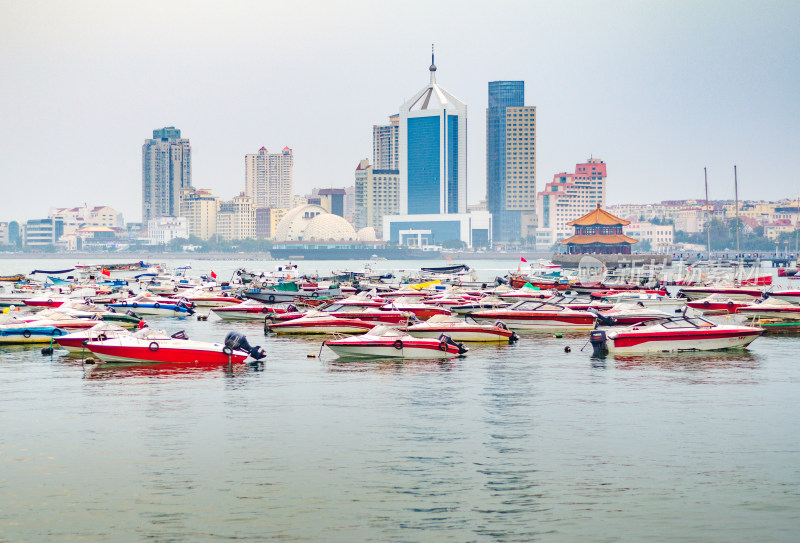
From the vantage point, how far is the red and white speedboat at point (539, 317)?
56094 mm

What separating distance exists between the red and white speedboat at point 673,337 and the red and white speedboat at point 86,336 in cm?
2170

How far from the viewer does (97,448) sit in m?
24.7

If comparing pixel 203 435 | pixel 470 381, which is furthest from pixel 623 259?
pixel 203 435

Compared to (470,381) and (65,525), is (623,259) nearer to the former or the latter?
(470,381)

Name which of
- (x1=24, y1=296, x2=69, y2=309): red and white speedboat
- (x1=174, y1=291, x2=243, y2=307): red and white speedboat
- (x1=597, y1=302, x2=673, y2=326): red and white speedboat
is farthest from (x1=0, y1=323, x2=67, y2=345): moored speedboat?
(x1=597, y1=302, x2=673, y2=326): red and white speedboat

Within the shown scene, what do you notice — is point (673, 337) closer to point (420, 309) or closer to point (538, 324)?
point (538, 324)

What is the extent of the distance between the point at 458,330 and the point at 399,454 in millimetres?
24883

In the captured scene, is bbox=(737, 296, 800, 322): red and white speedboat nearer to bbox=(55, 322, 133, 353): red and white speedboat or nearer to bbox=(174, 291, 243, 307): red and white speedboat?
bbox=(174, 291, 243, 307): red and white speedboat

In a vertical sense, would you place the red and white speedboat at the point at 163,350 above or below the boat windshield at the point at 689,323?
below

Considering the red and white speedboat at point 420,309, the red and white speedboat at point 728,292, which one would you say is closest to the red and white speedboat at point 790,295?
the red and white speedboat at point 728,292

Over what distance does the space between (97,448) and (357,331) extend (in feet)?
92.1

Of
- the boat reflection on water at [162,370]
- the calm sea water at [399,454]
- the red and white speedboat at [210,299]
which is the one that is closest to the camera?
the calm sea water at [399,454]

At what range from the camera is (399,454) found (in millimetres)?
24000

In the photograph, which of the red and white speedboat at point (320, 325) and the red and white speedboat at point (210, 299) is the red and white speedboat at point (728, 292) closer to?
the red and white speedboat at point (320, 325)
